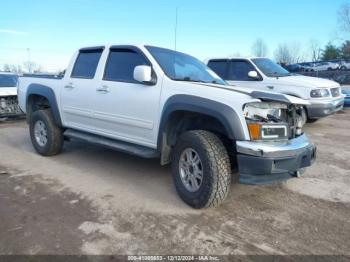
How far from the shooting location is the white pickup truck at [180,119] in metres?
3.36

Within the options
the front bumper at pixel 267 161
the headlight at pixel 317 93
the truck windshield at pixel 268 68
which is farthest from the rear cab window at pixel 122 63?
the headlight at pixel 317 93

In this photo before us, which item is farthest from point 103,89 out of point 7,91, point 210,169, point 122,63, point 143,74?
point 7,91

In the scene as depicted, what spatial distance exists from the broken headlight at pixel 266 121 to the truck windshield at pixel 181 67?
1123 mm

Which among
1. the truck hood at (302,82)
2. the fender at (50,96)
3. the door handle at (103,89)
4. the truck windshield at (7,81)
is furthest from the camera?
the truck windshield at (7,81)

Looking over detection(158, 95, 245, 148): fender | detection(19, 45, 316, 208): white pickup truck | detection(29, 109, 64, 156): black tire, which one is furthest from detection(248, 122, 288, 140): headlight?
detection(29, 109, 64, 156): black tire

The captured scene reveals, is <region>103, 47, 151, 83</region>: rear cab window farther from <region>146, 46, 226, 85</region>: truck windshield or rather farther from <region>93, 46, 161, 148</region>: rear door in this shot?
<region>146, 46, 226, 85</region>: truck windshield

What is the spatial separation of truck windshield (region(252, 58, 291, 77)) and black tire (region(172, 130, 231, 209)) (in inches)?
228

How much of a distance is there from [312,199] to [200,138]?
162cm

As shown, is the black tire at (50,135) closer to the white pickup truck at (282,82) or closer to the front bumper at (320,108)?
the white pickup truck at (282,82)

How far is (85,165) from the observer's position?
538cm

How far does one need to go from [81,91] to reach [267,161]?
3155 mm

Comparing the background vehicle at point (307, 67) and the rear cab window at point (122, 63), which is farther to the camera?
the background vehicle at point (307, 67)

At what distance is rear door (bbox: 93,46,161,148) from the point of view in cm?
416

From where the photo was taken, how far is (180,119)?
4066 mm
